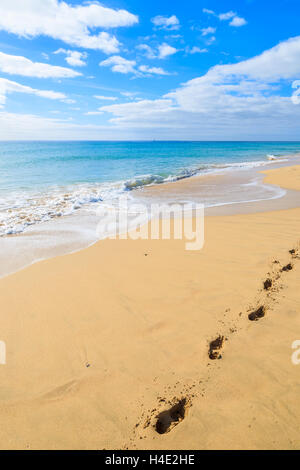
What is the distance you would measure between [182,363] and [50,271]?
11.2 feet

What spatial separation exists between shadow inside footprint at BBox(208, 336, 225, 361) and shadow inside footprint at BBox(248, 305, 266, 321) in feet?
2.11

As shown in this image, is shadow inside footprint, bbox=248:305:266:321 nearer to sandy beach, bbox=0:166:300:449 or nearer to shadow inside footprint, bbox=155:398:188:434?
sandy beach, bbox=0:166:300:449

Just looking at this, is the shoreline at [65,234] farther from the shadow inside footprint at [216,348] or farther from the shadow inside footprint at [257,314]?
the shadow inside footprint at [257,314]

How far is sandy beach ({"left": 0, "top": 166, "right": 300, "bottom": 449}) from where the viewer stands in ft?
7.10

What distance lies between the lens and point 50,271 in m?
4.97

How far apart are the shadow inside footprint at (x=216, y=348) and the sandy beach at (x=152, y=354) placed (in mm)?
13

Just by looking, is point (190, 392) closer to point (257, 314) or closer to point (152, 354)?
point (152, 354)

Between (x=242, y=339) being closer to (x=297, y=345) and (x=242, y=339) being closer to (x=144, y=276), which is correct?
(x=297, y=345)

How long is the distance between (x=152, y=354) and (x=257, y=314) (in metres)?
1.69

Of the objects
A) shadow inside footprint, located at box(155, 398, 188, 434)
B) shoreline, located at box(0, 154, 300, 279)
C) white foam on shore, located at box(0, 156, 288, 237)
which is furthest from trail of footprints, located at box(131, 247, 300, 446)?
white foam on shore, located at box(0, 156, 288, 237)

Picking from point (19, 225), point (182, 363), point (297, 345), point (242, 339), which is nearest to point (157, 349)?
point (182, 363)

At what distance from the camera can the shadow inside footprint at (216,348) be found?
9.35ft

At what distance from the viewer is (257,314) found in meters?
3.48
